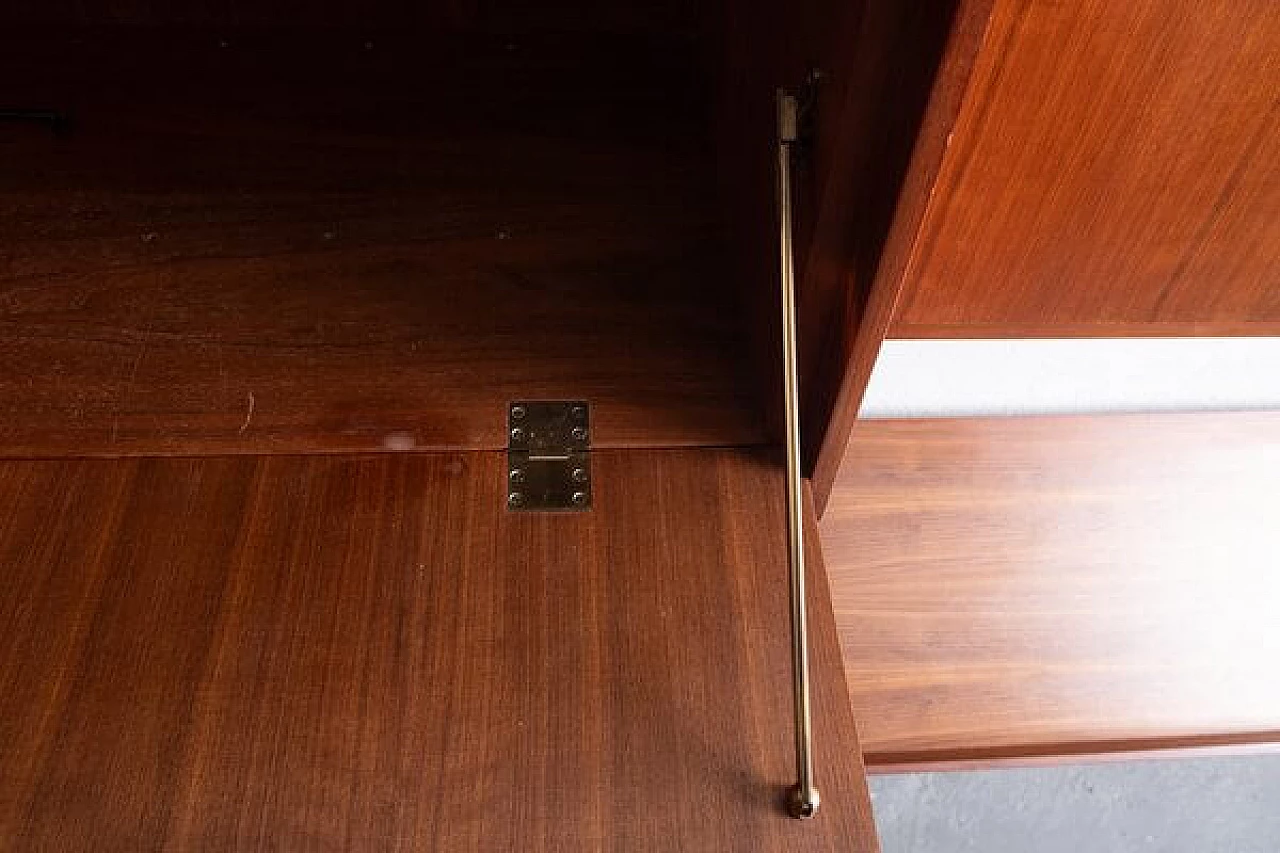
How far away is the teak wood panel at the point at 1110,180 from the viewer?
615 millimetres

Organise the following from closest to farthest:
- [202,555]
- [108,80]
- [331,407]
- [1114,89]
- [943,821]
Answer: [1114,89] → [202,555] → [331,407] → [108,80] → [943,821]

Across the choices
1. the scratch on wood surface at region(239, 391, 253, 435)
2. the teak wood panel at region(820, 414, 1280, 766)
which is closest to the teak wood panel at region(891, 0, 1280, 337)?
the teak wood panel at region(820, 414, 1280, 766)

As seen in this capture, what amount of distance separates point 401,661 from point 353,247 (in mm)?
458

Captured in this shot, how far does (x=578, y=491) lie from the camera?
85 cm

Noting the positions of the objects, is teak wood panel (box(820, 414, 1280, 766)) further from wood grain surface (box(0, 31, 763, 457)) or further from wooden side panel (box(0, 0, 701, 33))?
wooden side panel (box(0, 0, 701, 33))

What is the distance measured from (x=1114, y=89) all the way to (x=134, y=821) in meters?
0.74

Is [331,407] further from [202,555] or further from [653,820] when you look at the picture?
[653,820]

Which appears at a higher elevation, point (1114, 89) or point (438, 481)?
point (1114, 89)

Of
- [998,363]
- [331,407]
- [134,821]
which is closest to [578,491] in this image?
[331,407]

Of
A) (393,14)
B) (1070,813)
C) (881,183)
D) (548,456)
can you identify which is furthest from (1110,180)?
(1070,813)

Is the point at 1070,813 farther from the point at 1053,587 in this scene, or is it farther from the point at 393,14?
the point at 393,14

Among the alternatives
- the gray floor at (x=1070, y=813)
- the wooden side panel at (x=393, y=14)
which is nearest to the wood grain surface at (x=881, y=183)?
the wooden side panel at (x=393, y=14)

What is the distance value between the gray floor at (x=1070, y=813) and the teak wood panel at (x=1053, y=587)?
0.53m

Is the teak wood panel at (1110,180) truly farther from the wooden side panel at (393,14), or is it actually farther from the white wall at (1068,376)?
the wooden side panel at (393,14)
